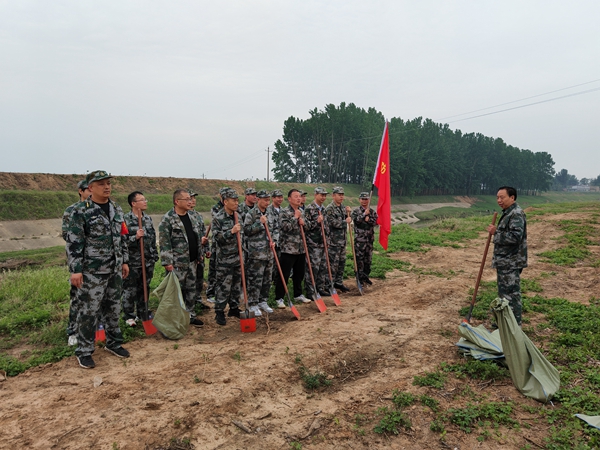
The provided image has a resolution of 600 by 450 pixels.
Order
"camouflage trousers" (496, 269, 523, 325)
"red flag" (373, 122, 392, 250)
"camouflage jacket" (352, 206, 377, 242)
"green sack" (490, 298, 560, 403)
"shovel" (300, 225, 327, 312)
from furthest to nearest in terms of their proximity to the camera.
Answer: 1. "red flag" (373, 122, 392, 250)
2. "camouflage jacket" (352, 206, 377, 242)
3. "shovel" (300, 225, 327, 312)
4. "camouflage trousers" (496, 269, 523, 325)
5. "green sack" (490, 298, 560, 403)

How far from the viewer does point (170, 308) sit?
4891 mm

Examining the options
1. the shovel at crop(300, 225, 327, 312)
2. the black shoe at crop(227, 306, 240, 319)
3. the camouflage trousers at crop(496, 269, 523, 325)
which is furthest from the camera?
the shovel at crop(300, 225, 327, 312)

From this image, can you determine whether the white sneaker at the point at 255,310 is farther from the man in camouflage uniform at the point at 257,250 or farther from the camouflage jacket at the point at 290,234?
the camouflage jacket at the point at 290,234

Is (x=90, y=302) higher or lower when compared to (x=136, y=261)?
lower

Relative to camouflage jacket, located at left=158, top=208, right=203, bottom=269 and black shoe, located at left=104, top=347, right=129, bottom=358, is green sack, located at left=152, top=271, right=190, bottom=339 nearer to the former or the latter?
camouflage jacket, located at left=158, top=208, right=203, bottom=269

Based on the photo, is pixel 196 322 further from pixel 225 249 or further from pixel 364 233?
pixel 364 233

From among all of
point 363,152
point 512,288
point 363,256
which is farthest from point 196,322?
point 363,152

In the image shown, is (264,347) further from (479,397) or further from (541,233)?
(541,233)

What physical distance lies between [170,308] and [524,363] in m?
4.15

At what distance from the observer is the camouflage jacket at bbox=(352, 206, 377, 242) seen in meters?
7.57

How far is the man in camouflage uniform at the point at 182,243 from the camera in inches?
203

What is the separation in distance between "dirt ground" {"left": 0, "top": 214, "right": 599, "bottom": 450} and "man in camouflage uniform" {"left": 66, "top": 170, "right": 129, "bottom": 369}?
0.39m

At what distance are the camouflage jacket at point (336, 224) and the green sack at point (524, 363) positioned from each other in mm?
3625

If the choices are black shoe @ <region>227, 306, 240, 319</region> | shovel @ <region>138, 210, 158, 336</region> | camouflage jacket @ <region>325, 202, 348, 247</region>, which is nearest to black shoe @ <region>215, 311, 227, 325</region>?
black shoe @ <region>227, 306, 240, 319</region>
